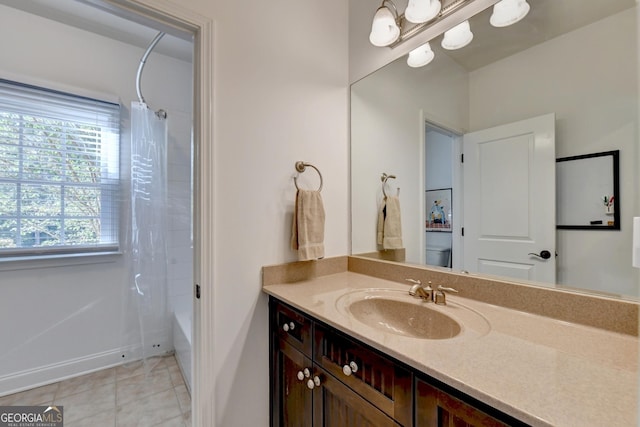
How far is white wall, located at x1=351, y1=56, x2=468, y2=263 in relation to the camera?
1312mm

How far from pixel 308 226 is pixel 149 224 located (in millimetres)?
1537

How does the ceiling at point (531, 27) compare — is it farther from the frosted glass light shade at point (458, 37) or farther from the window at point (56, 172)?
the window at point (56, 172)

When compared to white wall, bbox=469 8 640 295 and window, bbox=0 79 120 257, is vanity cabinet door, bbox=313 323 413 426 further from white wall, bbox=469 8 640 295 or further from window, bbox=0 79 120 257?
window, bbox=0 79 120 257

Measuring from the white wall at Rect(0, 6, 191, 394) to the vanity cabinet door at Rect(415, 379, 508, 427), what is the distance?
7.48 ft

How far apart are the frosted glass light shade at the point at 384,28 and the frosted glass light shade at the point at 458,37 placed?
0.24 metres

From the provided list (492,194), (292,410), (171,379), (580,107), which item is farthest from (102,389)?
(580,107)

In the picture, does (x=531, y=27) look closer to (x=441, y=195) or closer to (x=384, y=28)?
(x=384, y=28)

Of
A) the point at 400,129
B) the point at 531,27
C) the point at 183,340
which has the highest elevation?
the point at 531,27

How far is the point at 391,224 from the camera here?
156 cm

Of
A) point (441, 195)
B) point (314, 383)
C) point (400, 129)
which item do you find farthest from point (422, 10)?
point (314, 383)

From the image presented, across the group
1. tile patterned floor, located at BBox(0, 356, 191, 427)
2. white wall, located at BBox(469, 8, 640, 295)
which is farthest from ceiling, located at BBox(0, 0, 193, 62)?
tile patterned floor, located at BBox(0, 356, 191, 427)

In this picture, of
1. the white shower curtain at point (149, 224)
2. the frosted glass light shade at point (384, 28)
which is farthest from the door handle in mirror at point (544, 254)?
the white shower curtain at point (149, 224)

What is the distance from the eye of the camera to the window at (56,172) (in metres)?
1.82

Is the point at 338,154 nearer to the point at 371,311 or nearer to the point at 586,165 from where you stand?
the point at 371,311
